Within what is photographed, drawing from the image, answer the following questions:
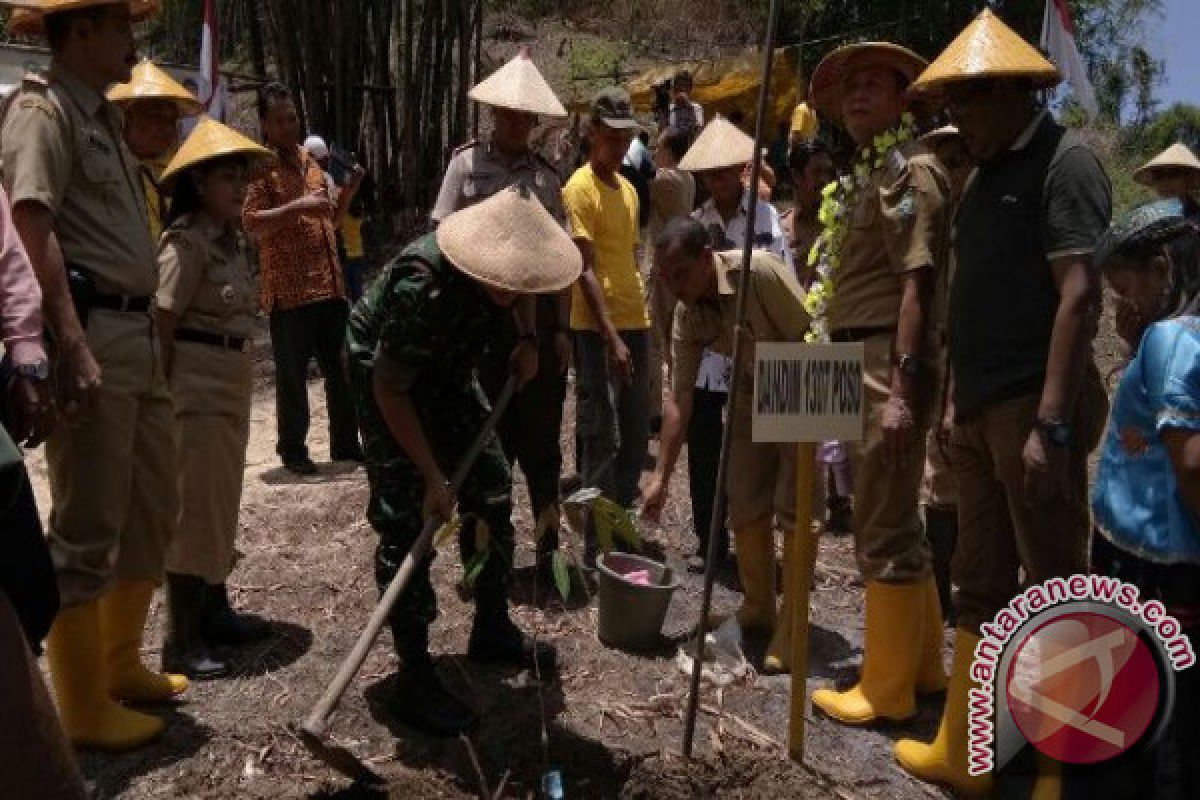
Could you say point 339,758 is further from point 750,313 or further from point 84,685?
point 750,313

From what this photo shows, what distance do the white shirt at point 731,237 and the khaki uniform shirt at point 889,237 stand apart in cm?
114

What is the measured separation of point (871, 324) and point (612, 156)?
1829 millimetres

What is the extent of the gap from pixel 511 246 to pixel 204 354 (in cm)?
139

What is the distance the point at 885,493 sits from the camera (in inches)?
133

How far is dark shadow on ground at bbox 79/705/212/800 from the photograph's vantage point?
305 cm

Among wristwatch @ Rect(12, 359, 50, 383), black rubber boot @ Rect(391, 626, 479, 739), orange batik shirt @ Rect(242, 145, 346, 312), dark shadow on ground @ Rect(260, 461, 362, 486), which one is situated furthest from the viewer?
dark shadow on ground @ Rect(260, 461, 362, 486)

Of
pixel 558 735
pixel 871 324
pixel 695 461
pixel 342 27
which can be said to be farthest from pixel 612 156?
pixel 342 27

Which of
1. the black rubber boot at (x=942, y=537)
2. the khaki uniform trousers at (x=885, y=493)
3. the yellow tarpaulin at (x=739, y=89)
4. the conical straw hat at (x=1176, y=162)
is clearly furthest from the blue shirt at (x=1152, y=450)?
the yellow tarpaulin at (x=739, y=89)

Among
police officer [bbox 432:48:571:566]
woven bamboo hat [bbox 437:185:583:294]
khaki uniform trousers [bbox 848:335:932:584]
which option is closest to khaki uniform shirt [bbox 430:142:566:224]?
police officer [bbox 432:48:571:566]

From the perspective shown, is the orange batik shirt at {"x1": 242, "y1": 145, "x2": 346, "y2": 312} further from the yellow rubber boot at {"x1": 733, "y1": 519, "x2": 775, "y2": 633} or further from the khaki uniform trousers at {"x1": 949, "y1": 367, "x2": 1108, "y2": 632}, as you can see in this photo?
the khaki uniform trousers at {"x1": 949, "y1": 367, "x2": 1108, "y2": 632}

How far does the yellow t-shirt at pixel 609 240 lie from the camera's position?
478 centimetres

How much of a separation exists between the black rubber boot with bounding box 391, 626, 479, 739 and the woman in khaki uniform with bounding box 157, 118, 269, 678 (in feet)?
2.68

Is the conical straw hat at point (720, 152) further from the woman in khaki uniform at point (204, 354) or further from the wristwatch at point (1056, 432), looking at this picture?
the wristwatch at point (1056, 432)

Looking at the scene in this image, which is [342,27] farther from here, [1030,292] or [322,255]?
[1030,292]
